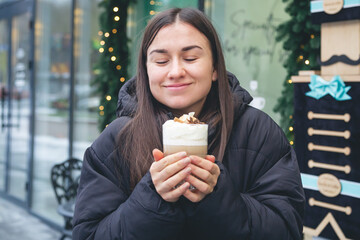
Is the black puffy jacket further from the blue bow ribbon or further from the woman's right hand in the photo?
the blue bow ribbon

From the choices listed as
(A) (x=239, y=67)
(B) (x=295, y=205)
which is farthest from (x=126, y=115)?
(A) (x=239, y=67)

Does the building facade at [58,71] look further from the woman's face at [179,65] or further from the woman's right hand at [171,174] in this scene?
the woman's right hand at [171,174]

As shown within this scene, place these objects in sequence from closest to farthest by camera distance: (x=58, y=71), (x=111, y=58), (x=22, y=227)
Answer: (x=111, y=58) → (x=22, y=227) → (x=58, y=71)

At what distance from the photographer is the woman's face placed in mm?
1418

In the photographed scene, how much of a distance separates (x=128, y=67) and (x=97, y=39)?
3.47 ft

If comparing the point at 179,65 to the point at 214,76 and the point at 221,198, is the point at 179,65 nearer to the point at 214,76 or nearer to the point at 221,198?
the point at 214,76

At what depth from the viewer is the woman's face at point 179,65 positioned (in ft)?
4.65

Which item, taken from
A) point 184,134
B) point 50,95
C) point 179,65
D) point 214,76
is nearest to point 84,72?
point 50,95

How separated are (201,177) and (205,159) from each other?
0.07 meters

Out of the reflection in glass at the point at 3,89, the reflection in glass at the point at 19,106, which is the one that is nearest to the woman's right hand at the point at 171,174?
the reflection in glass at the point at 19,106

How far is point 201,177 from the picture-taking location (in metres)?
1.20

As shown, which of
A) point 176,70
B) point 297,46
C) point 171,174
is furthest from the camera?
point 297,46

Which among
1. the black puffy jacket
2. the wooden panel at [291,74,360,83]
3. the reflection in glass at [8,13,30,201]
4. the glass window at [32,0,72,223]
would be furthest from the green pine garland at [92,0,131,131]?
the black puffy jacket

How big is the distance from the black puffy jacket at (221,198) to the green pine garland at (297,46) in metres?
1.57
